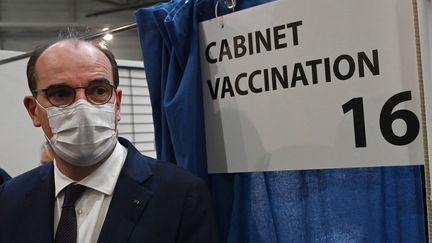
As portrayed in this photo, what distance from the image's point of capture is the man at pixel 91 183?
1255 mm

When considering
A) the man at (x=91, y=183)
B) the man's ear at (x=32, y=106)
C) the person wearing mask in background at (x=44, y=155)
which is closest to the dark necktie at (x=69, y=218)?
the man at (x=91, y=183)

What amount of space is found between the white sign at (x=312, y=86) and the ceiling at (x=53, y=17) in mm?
5436

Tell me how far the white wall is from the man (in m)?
2.41

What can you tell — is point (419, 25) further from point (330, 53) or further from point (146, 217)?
point (146, 217)

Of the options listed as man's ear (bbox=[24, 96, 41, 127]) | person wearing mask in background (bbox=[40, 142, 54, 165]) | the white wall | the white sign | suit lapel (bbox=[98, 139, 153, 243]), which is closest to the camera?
the white sign

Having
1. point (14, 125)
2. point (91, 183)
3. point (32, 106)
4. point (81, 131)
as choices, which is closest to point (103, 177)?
point (91, 183)

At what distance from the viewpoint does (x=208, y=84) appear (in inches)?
57.9

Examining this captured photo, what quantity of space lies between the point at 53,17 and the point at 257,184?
6195 mm

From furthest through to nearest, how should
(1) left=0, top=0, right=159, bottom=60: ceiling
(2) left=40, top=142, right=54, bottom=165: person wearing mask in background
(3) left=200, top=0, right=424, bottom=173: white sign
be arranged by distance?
(1) left=0, top=0, right=159, bottom=60: ceiling < (2) left=40, top=142, right=54, bottom=165: person wearing mask in background < (3) left=200, top=0, right=424, bottom=173: white sign

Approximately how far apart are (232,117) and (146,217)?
1.19 feet

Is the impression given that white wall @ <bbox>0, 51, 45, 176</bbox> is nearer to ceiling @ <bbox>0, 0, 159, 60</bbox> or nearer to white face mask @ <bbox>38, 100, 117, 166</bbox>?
white face mask @ <bbox>38, 100, 117, 166</bbox>

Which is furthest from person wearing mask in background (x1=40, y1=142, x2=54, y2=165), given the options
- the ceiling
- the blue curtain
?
the ceiling

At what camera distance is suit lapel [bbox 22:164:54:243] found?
1.28 metres

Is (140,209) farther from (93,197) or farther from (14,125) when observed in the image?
(14,125)
